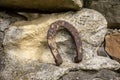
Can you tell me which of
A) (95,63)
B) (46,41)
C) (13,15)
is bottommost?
(95,63)

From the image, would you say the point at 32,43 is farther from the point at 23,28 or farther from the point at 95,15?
the point at 95,15

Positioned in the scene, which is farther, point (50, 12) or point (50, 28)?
point (50, 12)

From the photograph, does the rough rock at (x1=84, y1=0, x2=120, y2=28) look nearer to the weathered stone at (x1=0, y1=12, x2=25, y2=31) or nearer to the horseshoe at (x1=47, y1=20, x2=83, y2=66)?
the horseshoe at (x1=47, y1=20, x2=83, y2=66)

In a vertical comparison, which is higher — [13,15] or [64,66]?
[13,15]

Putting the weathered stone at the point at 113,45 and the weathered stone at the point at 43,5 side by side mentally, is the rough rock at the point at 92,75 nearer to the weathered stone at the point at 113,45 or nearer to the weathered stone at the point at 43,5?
the weathered stone at the point at 113,45

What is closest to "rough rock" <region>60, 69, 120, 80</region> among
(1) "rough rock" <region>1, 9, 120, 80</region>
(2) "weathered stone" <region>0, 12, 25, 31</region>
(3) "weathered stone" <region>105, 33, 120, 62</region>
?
(1) "rough rock" <region>1, 9, 120, 80</region>

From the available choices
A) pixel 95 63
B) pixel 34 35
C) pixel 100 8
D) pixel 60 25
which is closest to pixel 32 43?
pixel 34 35

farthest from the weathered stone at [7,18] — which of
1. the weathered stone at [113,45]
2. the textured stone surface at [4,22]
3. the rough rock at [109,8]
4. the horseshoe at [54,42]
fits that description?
the weathered stone at [113,45]
